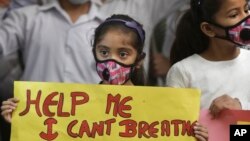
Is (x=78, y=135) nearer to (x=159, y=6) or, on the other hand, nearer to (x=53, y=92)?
(x=53, y=92)

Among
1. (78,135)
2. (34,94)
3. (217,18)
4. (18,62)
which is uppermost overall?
(217,18)

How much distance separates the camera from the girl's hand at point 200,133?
4.50ft

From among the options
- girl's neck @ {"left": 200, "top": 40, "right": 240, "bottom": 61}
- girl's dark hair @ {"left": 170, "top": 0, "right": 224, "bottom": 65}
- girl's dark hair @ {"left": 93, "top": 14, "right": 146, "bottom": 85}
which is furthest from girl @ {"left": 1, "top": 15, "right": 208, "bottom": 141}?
girl's neck @ {"left": 200, "top": 40, "right": 240, "bottom": 61}

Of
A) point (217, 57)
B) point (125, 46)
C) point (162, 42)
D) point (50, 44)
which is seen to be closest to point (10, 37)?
point (50, 44)

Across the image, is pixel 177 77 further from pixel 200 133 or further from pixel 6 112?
pixel 6 112

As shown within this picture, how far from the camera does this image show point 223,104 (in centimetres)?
143

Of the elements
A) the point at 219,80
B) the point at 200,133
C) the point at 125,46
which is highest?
the point at 125,46

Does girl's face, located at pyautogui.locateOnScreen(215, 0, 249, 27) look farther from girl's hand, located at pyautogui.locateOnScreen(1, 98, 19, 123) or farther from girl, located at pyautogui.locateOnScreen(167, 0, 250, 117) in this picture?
girl's hand, located at pyautogui.locateOnScreen(1, 98, 19, 123)

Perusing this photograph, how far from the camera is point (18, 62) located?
1.51 m

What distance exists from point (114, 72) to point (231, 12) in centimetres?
Answer: 40

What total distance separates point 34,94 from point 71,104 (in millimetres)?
111

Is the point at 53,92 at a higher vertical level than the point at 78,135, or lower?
higher

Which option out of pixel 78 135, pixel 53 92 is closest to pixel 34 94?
pixel 53 92

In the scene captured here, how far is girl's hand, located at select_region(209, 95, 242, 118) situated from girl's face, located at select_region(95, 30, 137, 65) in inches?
11.2
